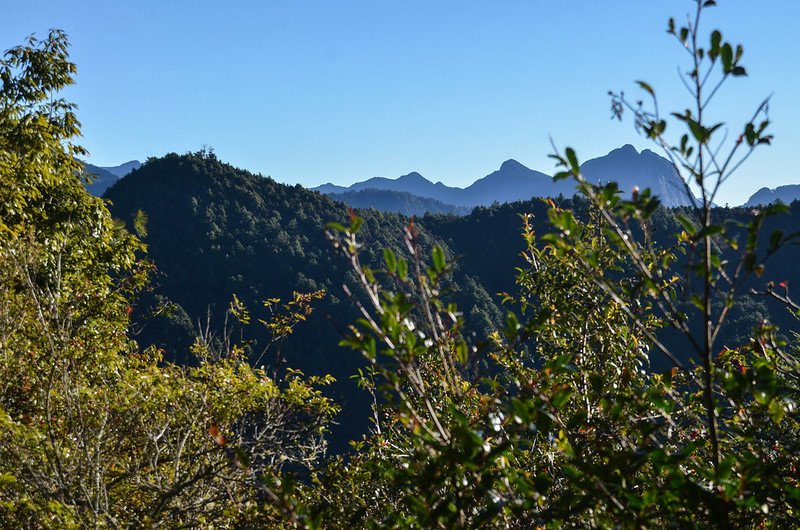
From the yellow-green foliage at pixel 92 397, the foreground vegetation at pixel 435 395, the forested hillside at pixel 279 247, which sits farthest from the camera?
the forested hillside at pixel 279 247

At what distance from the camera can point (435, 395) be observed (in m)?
4.96

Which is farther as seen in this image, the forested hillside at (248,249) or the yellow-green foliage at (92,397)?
the forested hillside at (248,249)

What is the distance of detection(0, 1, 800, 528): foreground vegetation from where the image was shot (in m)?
1.69

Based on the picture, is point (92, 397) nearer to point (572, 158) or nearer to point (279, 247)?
point (572, 158)

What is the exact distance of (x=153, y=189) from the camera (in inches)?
2857

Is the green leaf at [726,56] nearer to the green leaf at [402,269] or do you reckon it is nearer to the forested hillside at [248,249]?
the green leaf at [402,269]

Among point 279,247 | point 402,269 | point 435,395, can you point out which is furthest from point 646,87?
point 279,247

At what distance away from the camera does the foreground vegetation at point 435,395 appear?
1692 mm

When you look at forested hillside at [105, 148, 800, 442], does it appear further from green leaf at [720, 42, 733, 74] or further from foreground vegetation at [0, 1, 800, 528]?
green leaf at [720, 42, 733, 74]

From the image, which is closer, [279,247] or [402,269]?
[402,269]

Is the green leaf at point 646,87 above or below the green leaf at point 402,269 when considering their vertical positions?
above

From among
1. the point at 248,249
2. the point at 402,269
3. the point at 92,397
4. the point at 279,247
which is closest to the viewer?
the point at 402,269

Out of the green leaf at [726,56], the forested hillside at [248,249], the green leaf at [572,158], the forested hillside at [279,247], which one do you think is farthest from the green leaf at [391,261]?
the forested hillside at [248,249]

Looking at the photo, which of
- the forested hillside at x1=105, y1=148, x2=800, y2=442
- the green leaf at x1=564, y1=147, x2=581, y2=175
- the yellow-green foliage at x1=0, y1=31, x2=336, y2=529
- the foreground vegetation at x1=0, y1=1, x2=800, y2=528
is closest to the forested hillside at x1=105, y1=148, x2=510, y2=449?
the forested hillside at x1=105, y1=148, x2=800, y2=442
